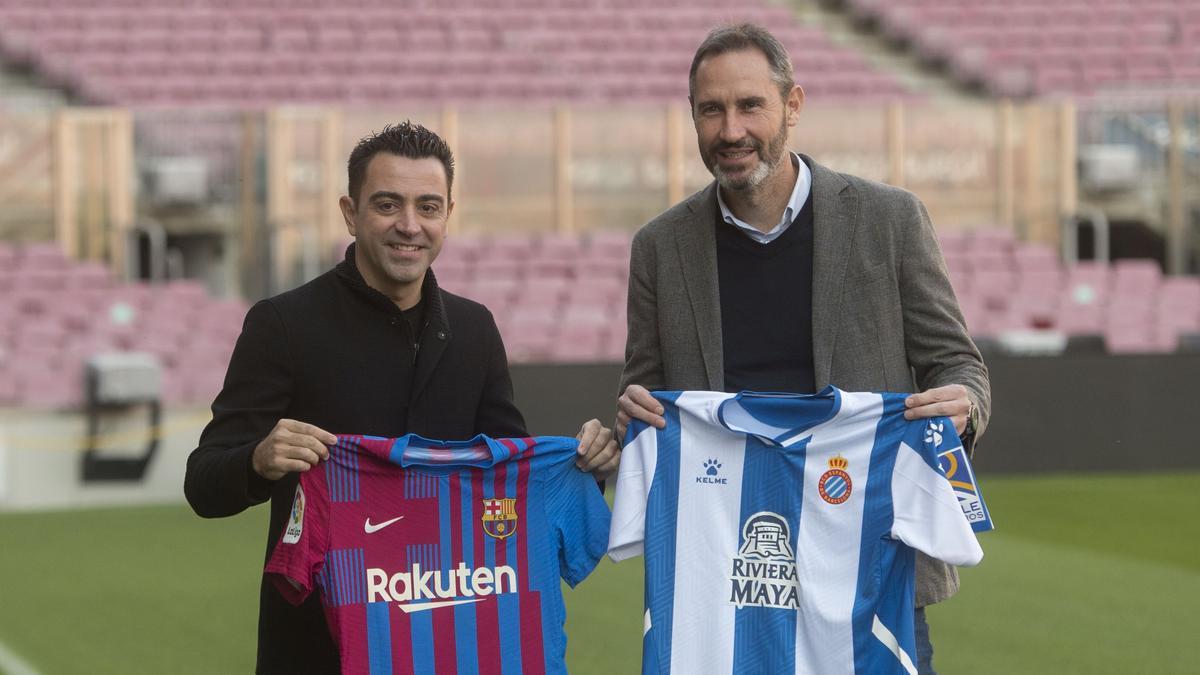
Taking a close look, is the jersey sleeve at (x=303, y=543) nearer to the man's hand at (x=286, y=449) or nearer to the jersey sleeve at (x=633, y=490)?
the man's hand at (x=286, y=449)

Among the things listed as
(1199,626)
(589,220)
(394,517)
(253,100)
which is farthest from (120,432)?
(394,517)

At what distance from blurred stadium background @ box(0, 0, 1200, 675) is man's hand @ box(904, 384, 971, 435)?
123 inches

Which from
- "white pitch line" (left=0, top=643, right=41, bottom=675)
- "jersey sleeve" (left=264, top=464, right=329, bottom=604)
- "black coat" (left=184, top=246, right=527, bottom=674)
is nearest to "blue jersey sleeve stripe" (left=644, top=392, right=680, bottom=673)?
"black coat" (left=184, top=246, right=527, bottom=674)

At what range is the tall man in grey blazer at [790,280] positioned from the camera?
3.40 meters

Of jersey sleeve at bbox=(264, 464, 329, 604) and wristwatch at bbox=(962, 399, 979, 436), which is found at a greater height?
wristwatch at bbox=(962, 399, 979, 436)

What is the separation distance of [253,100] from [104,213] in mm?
3160

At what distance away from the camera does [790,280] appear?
11.4 ft

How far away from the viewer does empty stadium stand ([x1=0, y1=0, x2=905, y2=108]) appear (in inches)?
670

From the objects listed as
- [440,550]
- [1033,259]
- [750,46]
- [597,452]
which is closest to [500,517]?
[440,550]

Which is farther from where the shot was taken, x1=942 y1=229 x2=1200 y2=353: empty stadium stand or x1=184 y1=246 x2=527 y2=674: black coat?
x1=942 y1=229 x2=1200 y2=353: empty stadium stand

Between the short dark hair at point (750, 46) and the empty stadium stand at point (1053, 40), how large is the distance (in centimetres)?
1548

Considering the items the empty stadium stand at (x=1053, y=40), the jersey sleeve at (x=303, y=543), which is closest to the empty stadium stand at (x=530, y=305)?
the empty stadium stand at (x=1053, y=40)

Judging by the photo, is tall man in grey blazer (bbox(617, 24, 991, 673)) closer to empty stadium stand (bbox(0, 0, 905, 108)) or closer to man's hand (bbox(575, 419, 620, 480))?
man's hand (bbox(575, 419, 620, 480))

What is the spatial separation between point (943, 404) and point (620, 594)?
4714 mm
